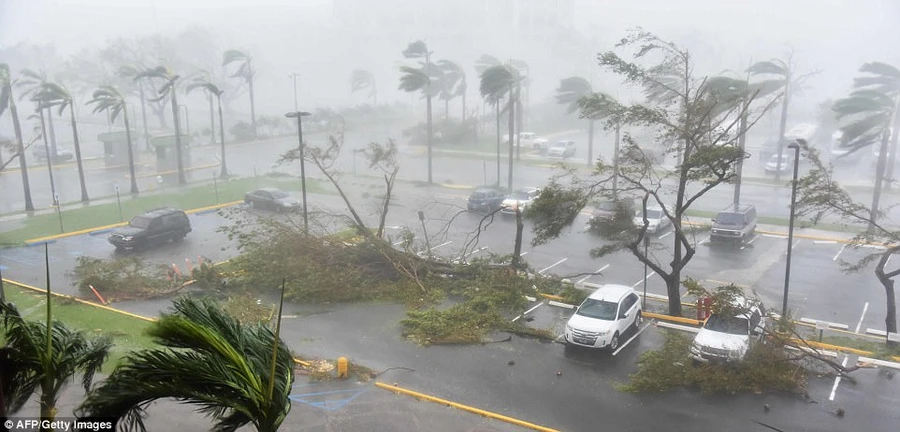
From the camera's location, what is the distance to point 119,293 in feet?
71.5

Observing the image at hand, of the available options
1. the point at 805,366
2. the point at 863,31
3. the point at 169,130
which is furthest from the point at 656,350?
the point at 863,31

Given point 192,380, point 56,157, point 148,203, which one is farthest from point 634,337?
point 56,157

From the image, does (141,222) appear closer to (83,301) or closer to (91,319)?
(83,301)

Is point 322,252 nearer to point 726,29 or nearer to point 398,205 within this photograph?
point 398,205

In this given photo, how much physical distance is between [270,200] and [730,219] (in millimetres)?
21810

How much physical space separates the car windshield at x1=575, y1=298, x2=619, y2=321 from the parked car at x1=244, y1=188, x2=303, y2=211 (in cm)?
1965

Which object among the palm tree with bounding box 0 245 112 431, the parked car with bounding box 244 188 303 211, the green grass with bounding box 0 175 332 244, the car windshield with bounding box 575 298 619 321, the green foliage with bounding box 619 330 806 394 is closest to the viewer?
the palm tree with bounding box 0 245 112 431

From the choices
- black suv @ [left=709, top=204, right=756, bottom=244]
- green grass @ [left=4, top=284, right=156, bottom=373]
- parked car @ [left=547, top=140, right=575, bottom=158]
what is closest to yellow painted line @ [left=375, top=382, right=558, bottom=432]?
green grass @ [left=4, top=284, right=156, bottom=373]

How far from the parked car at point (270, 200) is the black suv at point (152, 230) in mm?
5636

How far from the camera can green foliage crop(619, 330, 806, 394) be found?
14586mm

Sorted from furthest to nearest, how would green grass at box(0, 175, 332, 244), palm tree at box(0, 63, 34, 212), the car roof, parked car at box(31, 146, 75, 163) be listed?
parked car at box(31, 146, 75, 163), palm tree at box(0, 63, 34, 212), green grass at box(0, 175, 332, 244), the car roof

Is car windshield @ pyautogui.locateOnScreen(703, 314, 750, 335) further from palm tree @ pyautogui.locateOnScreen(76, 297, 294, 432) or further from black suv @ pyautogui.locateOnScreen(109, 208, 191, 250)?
black suv @ pyautogui.locateOnScreen(109, 208, 191, 250)

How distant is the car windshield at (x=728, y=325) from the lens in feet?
54.2

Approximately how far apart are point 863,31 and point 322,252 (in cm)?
17425
